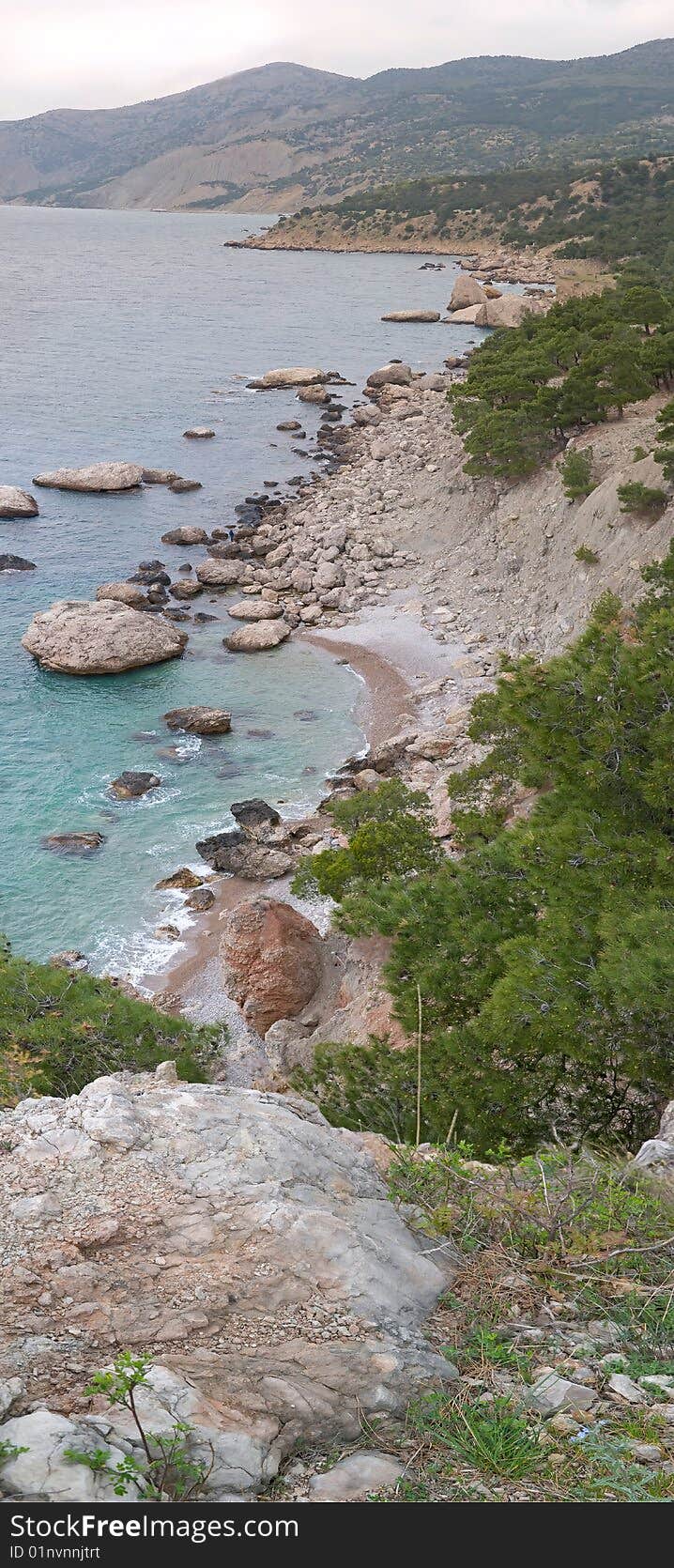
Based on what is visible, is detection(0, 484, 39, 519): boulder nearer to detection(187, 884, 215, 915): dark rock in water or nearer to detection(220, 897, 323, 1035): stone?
detection(187, 884, 215, 915): dark rock in water

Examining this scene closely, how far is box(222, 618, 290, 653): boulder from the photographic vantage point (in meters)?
36.4

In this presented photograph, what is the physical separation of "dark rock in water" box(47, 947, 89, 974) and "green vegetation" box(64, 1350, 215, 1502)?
17151 mm

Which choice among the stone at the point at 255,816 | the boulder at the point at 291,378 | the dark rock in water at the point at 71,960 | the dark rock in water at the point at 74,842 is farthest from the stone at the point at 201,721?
the boulder at the point at 291,378

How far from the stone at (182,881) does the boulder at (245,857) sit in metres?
0.67

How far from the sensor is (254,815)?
2628 centimetres

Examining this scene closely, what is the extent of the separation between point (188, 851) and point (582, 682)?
16.2m

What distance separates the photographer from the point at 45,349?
285ft

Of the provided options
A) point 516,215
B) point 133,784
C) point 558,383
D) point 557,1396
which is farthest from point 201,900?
point 516,215

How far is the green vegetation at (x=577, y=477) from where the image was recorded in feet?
114

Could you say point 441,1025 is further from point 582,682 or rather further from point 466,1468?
point 466,1468

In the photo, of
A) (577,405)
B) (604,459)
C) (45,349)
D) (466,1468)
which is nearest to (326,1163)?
(466,1468)

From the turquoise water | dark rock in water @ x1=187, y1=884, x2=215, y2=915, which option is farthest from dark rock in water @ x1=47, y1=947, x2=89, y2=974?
dark rock in water @ x1=187, y1=884, x2=215, y2=915

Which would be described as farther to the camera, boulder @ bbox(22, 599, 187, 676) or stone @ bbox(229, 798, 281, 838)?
boulder @ bbox(22, 599, 187, 676)

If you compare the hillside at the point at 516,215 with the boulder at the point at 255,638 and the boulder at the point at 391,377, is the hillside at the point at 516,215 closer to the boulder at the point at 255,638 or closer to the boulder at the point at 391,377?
the boulder at the point at 391,377
